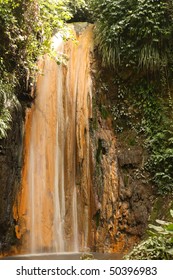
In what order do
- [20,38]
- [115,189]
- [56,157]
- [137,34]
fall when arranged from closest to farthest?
[20,38] → [115,189] → [56,157] → [137,34]

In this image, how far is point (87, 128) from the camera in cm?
924

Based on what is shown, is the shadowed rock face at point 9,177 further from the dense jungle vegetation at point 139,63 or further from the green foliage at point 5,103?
the dense jungle vegetation at point 139,63

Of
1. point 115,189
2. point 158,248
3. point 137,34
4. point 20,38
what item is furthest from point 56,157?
point 158,248

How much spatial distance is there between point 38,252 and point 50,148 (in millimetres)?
2608

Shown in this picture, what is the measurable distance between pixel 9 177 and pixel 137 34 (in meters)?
5.26

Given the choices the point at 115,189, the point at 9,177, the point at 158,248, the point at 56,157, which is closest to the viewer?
A: the point at 158,248

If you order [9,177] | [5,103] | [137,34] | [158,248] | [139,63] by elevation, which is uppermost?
[137,34]

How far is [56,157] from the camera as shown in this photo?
29.5 feet

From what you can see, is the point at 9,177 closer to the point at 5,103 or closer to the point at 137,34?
the point at 5,103

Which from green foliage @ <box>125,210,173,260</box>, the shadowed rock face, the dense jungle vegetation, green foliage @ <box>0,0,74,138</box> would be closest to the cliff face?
the shadowed rock face

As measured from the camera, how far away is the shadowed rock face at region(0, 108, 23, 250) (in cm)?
744

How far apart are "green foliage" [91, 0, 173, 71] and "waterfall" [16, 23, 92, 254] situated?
92cm
